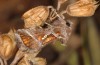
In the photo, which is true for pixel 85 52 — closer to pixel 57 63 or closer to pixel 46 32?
pixel 57 63

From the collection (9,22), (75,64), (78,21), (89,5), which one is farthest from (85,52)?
(89,5)

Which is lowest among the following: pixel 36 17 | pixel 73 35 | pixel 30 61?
pixel 73 35

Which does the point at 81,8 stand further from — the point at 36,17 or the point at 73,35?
the point at 73,35

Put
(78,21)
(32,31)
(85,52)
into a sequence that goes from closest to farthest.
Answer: (32,31), (85,52), (78,21)

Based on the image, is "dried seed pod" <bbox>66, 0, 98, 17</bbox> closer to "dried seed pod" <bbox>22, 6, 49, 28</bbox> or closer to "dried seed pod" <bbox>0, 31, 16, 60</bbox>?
"dried seed pod" <bbox>22, 6, 49, 28</bbox>

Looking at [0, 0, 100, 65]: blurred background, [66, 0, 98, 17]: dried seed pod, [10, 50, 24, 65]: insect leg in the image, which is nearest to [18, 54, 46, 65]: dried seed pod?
[10, 50, 24, 65]: insect leg

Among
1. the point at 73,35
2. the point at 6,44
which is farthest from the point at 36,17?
the point at 73,35

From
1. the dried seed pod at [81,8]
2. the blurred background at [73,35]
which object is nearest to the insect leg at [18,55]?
the dried seed pod at [81,8]

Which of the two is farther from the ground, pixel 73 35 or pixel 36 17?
pixel 36 17
